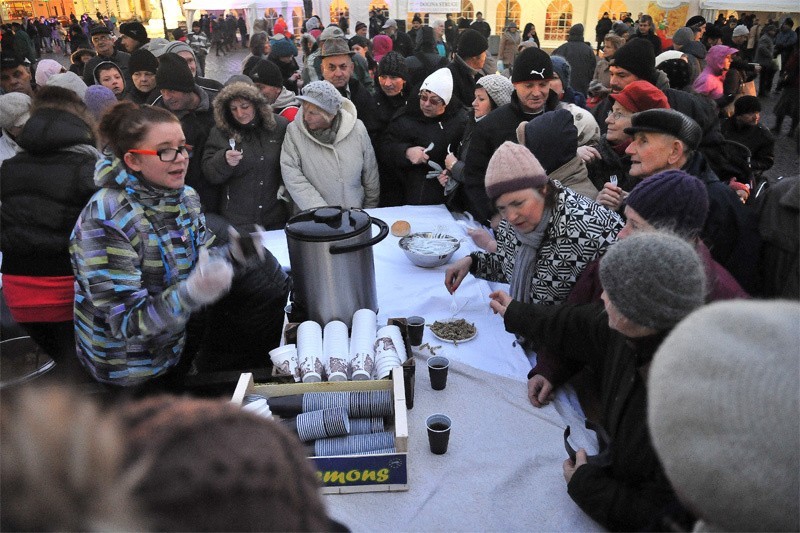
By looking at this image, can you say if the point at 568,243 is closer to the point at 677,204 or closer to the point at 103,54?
the point at 677,204

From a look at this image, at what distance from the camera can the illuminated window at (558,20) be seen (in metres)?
18.2

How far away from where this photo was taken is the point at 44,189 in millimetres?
2053

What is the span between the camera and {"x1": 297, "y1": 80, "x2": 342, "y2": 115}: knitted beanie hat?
10.7 feet

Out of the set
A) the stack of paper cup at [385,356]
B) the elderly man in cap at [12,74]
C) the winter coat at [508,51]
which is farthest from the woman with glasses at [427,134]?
the winter coat at [508,51]

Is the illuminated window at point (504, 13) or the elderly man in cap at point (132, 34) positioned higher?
the illuminated window at point (504, 13)

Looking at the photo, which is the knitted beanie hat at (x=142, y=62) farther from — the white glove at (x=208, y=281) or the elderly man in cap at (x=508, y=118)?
the white glove at (x=208, y=281)

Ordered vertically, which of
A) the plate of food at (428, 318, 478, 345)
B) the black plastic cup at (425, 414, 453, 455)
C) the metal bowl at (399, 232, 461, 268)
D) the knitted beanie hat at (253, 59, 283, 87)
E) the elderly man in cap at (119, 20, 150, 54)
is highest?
the elderly man in cap at (119, 20, 150, 54)

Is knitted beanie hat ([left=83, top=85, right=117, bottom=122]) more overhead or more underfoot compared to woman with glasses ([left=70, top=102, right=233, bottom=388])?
more overhead

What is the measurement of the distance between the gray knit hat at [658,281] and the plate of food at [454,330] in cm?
95

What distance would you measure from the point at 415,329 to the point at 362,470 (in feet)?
2.42

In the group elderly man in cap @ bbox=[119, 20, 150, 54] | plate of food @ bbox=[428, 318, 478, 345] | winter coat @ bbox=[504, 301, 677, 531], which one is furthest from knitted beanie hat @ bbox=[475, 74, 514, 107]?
elderly man in cap @ bbox=[119, 20, 150, 54]

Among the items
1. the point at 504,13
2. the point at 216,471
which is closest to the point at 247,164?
the point at 216,471

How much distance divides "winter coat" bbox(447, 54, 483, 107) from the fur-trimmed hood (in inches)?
89.8

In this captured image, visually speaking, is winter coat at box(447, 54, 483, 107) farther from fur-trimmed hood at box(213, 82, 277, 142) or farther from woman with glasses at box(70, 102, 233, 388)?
woman with glasses at box(70, 102, 233, 388)
